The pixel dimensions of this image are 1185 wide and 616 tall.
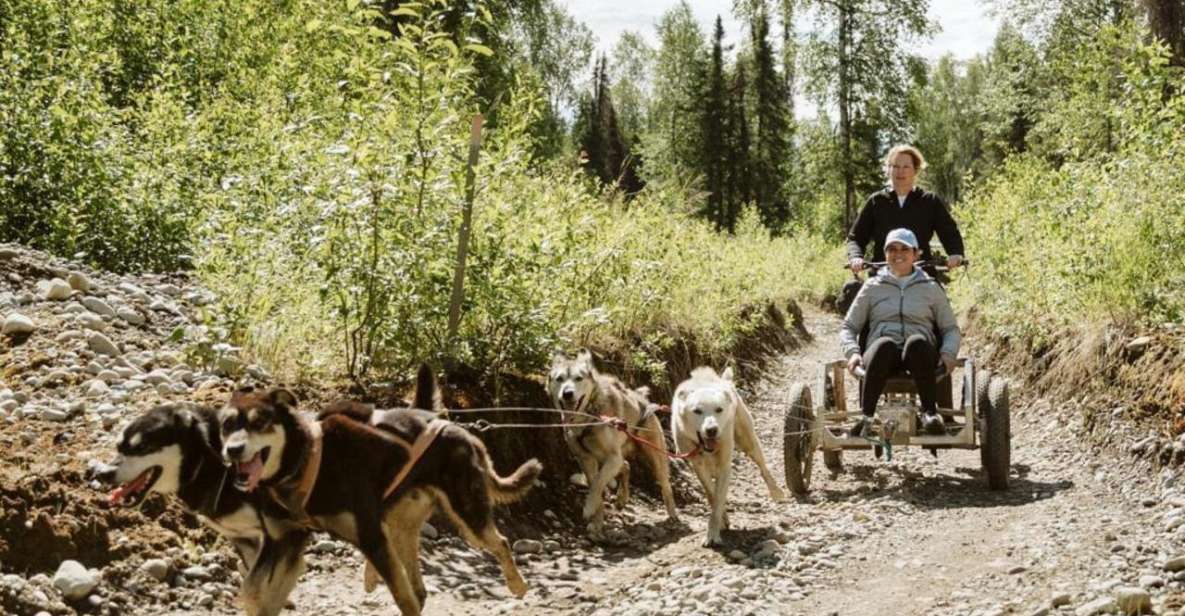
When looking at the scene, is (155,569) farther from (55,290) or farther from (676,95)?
(676,95)

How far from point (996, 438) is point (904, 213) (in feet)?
6.84

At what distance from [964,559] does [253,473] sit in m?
3.65

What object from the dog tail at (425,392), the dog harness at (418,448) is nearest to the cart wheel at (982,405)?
the dog tail at (425,392)

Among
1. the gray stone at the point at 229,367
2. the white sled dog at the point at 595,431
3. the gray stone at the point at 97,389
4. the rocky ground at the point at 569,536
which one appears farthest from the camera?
the white sled dog at the point at 595,431

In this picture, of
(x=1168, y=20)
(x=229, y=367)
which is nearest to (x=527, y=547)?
(x=229, y=367)

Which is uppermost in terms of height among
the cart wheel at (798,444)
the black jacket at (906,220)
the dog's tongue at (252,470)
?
the black jacket at (906,220)

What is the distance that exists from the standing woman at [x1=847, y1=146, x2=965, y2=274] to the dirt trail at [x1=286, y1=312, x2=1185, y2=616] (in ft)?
6.29

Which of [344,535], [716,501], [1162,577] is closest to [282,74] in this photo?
[716,501]

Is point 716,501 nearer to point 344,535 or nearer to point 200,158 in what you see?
point 344,535

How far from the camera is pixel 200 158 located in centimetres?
963

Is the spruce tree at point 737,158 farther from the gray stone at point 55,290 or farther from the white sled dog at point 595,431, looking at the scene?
the gray stone at point 55,290

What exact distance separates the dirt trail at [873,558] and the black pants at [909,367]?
0.69 meters

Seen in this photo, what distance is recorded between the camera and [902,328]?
7.31 meters

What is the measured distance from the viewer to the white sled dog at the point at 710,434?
6.21 metres
